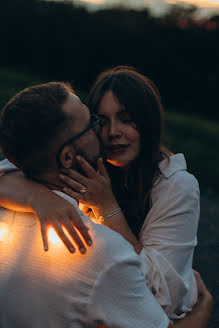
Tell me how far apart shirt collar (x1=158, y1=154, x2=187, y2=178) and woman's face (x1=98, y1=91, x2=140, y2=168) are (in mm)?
220

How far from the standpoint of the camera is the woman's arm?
1.67m

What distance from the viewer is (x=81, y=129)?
2.05 metres

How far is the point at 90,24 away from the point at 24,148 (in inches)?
439

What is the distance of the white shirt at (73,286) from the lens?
1.59 m

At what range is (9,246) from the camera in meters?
1.69

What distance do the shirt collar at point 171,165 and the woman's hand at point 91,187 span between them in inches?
19.1

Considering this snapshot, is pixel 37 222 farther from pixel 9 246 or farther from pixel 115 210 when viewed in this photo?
pixel 115 210

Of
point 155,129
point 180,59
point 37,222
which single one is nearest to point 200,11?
point 180,59

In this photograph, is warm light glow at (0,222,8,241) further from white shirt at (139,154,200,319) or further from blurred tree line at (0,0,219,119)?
blurred tree line at (0,0,219,119)

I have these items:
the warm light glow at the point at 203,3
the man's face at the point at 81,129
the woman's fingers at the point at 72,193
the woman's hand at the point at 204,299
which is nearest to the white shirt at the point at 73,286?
→ the woman's fingers at the point at 72,193

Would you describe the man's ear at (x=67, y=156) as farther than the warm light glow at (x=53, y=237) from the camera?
Yes

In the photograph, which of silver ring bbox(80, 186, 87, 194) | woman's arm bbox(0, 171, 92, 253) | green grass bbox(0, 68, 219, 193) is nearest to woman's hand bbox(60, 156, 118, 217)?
silver ring bbox(80, 186, 87, 194)

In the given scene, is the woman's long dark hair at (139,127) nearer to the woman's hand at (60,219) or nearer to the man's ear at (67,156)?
the man's ear at (67,156)

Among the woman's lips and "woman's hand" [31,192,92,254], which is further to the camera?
the woman's lips
